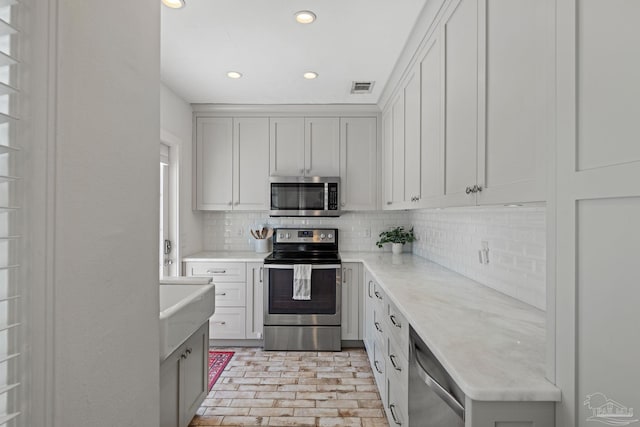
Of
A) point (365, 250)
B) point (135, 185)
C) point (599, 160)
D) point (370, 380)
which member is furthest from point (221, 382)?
point (599, 160)

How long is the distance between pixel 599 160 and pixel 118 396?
1284mm

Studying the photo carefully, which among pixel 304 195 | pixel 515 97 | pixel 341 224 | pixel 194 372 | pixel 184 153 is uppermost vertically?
pixel 184 153

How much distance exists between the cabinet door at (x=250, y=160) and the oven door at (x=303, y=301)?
2.71 ft

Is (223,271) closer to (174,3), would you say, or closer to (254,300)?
(254,300)

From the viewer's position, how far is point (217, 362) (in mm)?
3230

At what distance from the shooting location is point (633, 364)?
68 cm

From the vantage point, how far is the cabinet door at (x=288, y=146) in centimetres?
387

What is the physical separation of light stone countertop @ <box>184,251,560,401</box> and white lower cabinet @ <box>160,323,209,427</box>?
1.16 meters

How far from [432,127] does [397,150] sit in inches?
39.4

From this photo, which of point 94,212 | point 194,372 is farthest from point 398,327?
point 94,212

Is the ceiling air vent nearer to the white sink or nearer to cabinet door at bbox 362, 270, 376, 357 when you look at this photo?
cabinet door at bbox 362, 270, 376, 357

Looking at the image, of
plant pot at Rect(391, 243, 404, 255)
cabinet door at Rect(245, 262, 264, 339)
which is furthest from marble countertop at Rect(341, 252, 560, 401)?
cabinet door at Rect(245, 262, 264, 339)

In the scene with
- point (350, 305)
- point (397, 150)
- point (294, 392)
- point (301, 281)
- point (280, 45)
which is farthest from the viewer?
point (350, 305)

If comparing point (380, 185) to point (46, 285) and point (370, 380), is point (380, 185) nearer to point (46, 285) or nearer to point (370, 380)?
point (370, 380)
